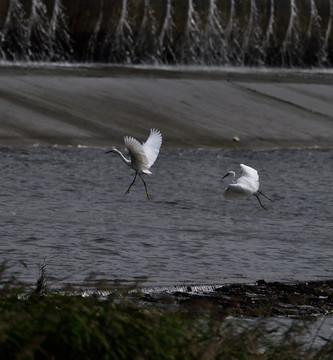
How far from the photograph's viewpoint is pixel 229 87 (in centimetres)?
2758

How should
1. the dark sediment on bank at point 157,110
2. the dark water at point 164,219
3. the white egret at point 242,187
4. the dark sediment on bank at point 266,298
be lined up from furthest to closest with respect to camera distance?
1. the dark sediment on bank at point 157,110
2. the white egret at point 242,187
3. the dark water at point 164,219
4. the dark sediment on bank at point 266,298

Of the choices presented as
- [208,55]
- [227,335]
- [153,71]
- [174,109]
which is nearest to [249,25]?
[208,55]

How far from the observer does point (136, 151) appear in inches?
540

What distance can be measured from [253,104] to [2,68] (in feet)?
19.4

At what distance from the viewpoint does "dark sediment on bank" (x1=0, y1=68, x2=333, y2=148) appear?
21.8 m

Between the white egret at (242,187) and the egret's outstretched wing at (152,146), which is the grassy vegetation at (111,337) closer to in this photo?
the white egret at (242,187)

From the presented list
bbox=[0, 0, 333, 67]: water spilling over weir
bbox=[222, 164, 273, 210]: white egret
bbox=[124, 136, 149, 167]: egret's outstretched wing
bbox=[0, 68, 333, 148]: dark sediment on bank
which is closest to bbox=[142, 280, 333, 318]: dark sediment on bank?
bbox=[222, 164, 273, 210]: white egret

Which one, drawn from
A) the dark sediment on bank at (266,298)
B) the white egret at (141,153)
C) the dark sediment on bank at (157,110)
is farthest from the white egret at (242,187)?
the dark sediment on bank at (157,110)

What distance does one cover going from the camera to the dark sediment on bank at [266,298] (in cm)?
921

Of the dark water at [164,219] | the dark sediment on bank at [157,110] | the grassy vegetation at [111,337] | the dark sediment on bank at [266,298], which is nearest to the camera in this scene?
the grassy vegetation at [111,337]

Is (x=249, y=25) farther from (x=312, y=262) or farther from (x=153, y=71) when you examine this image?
(x=312, y=262)

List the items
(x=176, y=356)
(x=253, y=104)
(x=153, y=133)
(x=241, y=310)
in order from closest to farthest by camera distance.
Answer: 1. (x=176, y=356)
2. (x=241, y=310)
3. (x=153, y=133)
4. (x=253, y=104)

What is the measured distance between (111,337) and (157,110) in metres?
18.0

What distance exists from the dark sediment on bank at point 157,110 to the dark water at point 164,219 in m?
0.98
